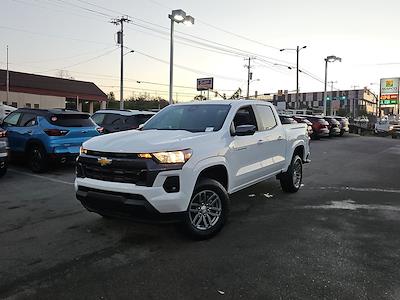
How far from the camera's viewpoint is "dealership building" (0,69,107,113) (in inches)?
2379

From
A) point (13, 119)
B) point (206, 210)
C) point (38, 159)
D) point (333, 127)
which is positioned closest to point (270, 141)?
point (206, 210)

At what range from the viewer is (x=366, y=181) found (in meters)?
10.2

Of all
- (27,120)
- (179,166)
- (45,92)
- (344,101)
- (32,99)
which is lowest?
(179,166)

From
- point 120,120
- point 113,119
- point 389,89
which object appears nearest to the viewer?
point 120,120

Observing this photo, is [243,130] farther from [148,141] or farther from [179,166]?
[148,141]

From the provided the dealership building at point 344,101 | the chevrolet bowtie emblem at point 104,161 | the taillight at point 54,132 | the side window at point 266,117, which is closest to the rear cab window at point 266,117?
the side window at point 266,117

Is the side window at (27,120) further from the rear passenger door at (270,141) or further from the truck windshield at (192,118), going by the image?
the rear passenger door at (270,141)

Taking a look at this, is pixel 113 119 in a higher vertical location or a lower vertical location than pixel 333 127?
higher

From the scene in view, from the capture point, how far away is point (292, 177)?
8273 mm

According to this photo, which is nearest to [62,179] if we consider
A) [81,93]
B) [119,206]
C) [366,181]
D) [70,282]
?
[119,206]

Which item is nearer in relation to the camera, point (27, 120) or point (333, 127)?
point (27, 120)

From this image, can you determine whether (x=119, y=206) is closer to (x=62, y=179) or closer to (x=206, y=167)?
(x=206, y=167)

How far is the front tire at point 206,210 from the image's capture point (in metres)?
5.20

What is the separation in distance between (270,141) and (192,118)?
160cm
